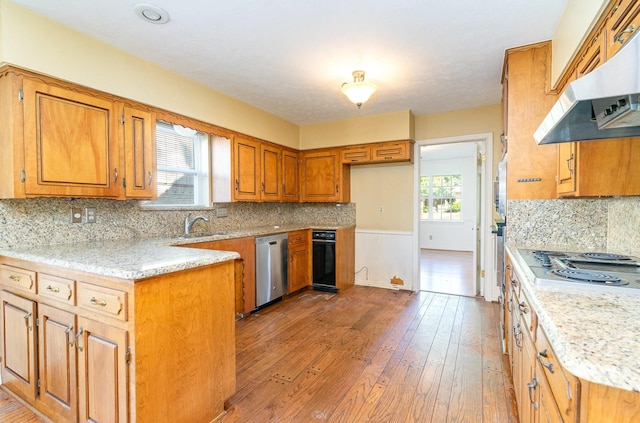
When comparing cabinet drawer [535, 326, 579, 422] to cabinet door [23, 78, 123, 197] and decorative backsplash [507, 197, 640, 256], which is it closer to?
A: decorative backsplash [507, 197, 640, 256]

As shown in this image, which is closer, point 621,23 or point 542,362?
point 542,362

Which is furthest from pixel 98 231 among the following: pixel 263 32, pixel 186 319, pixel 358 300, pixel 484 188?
pixel 484 188

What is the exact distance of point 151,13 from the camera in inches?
78.4

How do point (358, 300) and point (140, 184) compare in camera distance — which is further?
point (358, 300)

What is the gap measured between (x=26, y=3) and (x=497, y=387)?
3.91 metres

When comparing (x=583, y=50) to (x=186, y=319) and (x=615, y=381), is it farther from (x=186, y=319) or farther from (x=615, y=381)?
(x=186, y=319)

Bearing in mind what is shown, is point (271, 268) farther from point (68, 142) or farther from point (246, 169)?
point (68, 142)

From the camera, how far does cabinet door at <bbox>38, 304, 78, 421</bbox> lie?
1570 millimetres

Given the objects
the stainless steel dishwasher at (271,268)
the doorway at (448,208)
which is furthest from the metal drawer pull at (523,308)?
the doorway at (448,208)

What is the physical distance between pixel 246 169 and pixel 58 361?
8.21ft

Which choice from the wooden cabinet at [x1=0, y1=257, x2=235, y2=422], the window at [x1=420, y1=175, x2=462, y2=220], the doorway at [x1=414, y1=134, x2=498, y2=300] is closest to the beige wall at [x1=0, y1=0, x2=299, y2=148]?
the wooden cabinet at [x1=0, y1=257, x2=235, y2=422]

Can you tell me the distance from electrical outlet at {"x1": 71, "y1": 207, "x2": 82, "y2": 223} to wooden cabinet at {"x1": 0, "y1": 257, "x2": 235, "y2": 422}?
1.64ft

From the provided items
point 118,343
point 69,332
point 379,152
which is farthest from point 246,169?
point 118,343

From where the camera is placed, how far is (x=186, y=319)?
5.16ft
